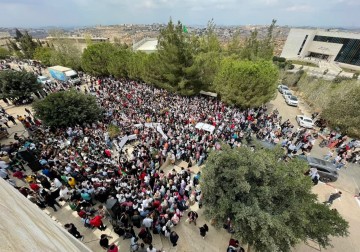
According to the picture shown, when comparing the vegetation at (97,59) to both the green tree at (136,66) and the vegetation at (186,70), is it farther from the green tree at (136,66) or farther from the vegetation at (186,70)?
the green tree at (136,66)

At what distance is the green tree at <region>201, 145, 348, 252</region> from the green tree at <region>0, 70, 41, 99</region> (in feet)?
79.6

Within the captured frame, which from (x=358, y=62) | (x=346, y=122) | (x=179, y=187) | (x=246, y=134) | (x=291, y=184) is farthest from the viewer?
(x=358, y=62)

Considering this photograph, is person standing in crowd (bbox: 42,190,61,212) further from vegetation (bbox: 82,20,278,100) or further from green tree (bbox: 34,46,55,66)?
green tree (bbox: 34,46,55,66)

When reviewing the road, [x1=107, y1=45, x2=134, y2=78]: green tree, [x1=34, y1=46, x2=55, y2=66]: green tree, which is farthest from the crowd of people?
[x1=34, y1=46, x2=55, y2=66]: green tree

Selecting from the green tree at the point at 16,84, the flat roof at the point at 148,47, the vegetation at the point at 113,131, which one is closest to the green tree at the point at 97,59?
the green tree at the point at 16,84

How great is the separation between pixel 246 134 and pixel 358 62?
1958 inches

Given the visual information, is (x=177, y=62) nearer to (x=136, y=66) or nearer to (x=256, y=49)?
(x=136, y=66)

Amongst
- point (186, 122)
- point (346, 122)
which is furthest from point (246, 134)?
point (346, 122)

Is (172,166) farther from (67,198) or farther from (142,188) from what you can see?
(67,198)

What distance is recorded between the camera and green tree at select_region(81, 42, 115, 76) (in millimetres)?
30984

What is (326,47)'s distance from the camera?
49812 millimetres

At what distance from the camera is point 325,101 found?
69.2 ft

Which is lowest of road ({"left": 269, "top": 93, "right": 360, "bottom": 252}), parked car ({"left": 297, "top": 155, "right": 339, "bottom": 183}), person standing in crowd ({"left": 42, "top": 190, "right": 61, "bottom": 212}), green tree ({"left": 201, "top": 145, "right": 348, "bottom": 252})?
road ({"left": 269, "top": 93, "right": 360, "bottom": 252})

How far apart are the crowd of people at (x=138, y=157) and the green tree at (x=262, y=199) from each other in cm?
130
